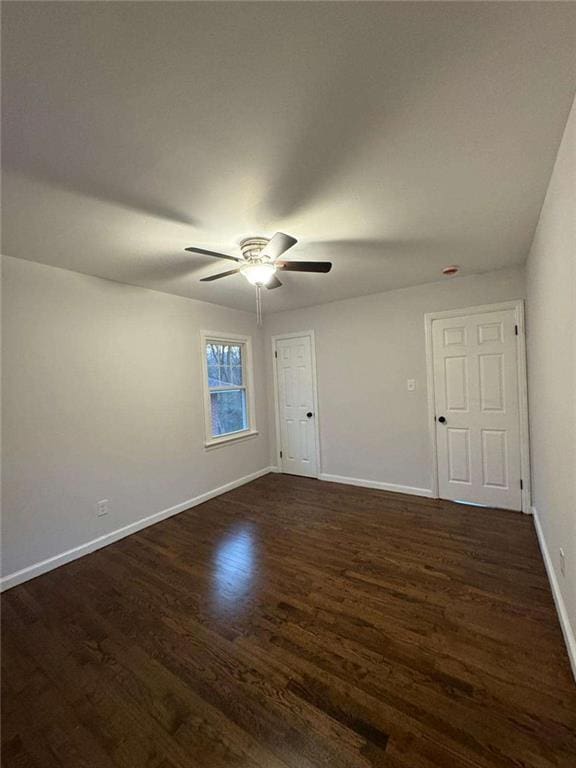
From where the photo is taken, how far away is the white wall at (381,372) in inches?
132

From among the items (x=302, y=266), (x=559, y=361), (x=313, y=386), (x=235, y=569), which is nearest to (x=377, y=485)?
(x=313, y=386)

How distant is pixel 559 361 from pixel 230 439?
3.41 meters

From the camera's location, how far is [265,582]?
2152mm

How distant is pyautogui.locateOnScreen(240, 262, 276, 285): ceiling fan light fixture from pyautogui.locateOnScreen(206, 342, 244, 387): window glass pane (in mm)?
1934

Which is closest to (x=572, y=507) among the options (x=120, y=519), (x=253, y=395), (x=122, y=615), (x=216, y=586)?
(x=216, y=586)

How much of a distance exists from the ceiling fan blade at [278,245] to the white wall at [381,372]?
216 centimetres

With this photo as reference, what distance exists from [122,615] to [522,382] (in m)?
3.74

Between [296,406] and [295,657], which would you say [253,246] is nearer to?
[295,657]

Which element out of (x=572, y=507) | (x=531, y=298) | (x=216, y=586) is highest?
(x=531, y=298)

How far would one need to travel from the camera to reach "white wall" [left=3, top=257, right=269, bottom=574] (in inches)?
90.7

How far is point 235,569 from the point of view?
231 centimetres

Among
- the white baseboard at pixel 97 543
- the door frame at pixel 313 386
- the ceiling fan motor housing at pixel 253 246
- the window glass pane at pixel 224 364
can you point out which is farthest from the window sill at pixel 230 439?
the ceiling fan motor housing at pixel 253 246

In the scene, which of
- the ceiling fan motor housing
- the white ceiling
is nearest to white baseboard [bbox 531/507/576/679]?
the white ceiling

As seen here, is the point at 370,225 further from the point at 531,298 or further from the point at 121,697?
the point at 121,697
